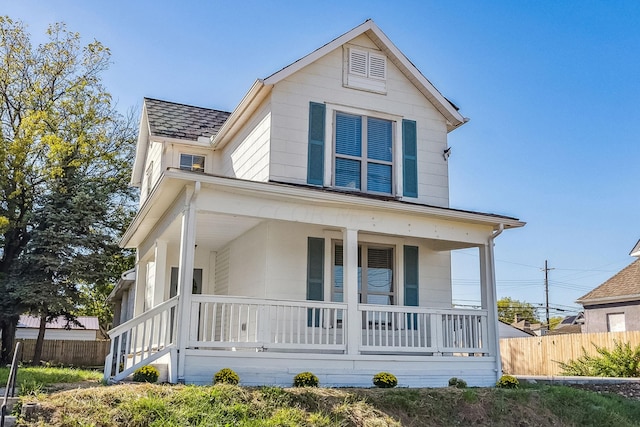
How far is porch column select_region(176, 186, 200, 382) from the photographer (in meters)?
9.77

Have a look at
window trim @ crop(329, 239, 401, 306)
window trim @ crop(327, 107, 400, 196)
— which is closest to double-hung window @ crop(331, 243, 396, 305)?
window trim @ crop(329, 239, 401, 306)

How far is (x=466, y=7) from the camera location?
13922mm

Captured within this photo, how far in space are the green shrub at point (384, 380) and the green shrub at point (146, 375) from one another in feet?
12.3

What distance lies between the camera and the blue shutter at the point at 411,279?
13273 mm

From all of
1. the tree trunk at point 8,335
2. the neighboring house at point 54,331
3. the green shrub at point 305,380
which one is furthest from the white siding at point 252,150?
the neighboring house at point 54,331

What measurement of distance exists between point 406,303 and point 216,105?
9485 mm

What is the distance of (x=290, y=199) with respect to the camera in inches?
433

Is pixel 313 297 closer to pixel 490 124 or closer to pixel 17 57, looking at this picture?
pixel 490 124

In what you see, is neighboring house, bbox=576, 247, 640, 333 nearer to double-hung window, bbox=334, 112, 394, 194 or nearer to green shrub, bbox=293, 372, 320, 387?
double-hung window, bbox=334, 112, 394, 194

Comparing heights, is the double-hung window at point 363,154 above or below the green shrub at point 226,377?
above

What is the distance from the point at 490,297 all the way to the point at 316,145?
15.6 ft

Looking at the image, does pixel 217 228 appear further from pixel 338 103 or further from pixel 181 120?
pixel 181 120

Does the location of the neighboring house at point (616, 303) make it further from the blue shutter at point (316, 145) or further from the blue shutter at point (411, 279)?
the blue shutter at point (316, 145)

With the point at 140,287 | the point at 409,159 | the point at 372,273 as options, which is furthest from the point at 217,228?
the point at 409,159
